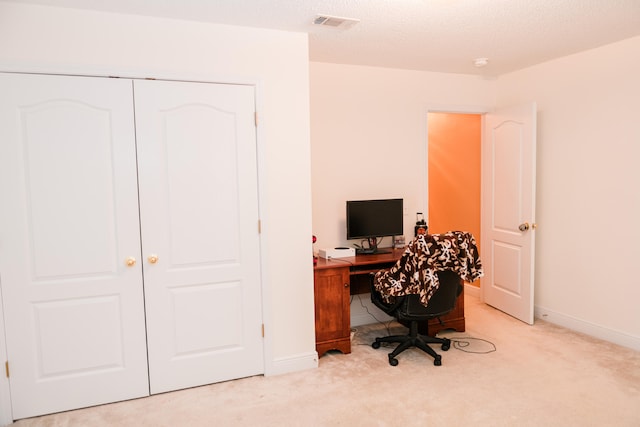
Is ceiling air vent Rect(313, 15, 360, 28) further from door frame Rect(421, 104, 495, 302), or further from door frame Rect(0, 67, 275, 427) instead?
door frame Rect(421, 104, 495, 302)

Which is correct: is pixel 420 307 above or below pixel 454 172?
below

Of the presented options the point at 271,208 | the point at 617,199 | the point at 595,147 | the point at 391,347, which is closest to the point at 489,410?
the point at 391,347

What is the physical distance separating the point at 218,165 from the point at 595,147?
3.17 m

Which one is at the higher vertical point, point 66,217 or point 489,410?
point 66,217

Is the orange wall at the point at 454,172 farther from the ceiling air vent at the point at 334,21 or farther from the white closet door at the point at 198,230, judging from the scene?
the white closet door at the point at 198,230

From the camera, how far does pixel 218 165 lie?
9.64ft

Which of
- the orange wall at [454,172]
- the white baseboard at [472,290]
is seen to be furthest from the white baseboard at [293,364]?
the orange wall at [454,172]

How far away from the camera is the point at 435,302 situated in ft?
10.5

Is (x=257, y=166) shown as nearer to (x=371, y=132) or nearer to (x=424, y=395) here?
(x=371, y=132)

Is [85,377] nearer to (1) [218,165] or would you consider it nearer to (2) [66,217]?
(2) [66,217]

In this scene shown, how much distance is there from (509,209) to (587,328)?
126cm

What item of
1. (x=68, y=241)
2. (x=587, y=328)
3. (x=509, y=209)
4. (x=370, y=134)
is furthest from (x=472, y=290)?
(x=68, y=241)

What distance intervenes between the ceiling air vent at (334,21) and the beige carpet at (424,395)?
2.48 metres

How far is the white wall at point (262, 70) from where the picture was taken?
8.30 feet
